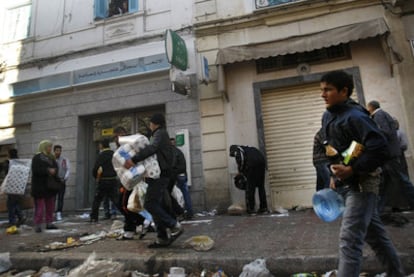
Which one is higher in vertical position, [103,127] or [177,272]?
[103,127]

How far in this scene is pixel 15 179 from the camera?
672 cm

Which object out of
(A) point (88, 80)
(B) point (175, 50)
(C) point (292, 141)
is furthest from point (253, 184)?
(A) point (88, 80)

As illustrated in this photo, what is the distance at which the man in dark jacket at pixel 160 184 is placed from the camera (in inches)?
152

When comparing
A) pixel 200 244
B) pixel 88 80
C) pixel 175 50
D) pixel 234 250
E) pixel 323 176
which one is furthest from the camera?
pixel 88 80

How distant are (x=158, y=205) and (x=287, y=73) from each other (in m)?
5.48

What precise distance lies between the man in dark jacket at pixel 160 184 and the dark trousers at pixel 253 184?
2.97 m

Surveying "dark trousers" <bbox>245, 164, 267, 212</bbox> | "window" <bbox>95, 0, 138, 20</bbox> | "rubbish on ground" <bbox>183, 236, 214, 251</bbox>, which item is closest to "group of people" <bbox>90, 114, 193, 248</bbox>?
"rubbish on ground" <bbox>183, 236, 214, 251</bbox>

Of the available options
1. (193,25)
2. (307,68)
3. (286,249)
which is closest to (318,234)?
(286,249)

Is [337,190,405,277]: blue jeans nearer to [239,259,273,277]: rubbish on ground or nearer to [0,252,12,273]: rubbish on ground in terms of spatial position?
[239,259,273,277]: rubbish on ground

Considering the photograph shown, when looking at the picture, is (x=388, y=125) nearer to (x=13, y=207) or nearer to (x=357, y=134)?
(x=357, y=134)

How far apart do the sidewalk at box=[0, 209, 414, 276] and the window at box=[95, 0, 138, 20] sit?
7.20 m

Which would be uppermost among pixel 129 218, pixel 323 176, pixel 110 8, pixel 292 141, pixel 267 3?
pixel 110 8

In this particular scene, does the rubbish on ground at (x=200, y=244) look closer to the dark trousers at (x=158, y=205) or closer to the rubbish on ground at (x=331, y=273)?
the dark trousers at (x=158, y=205)

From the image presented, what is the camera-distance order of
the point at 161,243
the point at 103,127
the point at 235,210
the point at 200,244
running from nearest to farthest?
1. the point at 200,244
2. the point at 161,243
3. the point at 235,210
4. the point at 103,127
